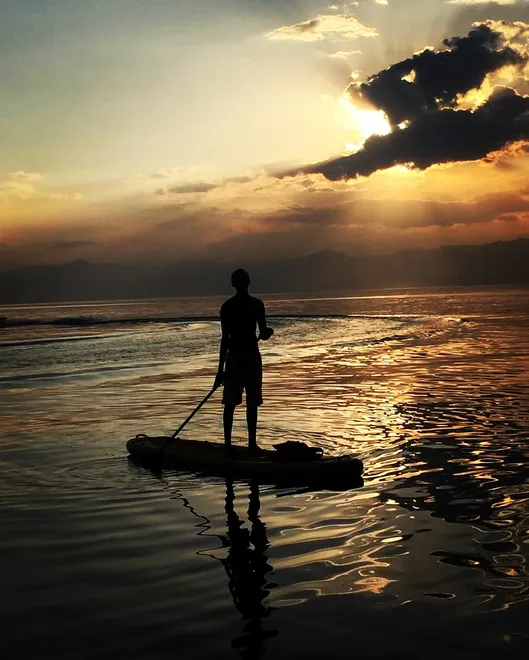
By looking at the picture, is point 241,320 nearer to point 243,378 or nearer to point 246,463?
point 243,378

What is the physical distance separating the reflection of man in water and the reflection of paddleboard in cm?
103

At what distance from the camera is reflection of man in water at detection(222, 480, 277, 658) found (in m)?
4.75

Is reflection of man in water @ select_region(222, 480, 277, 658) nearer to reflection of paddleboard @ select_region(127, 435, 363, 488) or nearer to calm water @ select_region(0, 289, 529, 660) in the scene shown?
calm water @ select_region(0, 289, 529, 660)

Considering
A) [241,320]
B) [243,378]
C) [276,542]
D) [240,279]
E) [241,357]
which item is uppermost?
[240,279]

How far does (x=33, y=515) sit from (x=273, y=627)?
3991mm

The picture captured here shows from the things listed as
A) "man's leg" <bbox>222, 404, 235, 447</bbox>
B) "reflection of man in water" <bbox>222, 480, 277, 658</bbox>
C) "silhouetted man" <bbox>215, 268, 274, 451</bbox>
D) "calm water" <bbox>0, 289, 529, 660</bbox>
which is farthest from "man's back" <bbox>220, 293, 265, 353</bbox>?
"reflection of man in water" <bbox>222, 480, 277, 658</bbox>

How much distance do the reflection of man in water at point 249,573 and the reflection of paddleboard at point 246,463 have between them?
3.39ft

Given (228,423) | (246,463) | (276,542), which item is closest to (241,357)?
(228,423)

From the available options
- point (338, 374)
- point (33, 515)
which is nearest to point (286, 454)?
point (33, 515)

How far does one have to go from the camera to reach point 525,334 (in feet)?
122

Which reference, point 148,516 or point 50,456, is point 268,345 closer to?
point 50,456

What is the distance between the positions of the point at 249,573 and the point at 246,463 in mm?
3658

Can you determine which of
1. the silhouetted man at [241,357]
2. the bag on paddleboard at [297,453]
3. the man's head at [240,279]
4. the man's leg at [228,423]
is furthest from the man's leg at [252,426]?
the man's head at [240,279]

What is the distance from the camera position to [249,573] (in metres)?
5.96
